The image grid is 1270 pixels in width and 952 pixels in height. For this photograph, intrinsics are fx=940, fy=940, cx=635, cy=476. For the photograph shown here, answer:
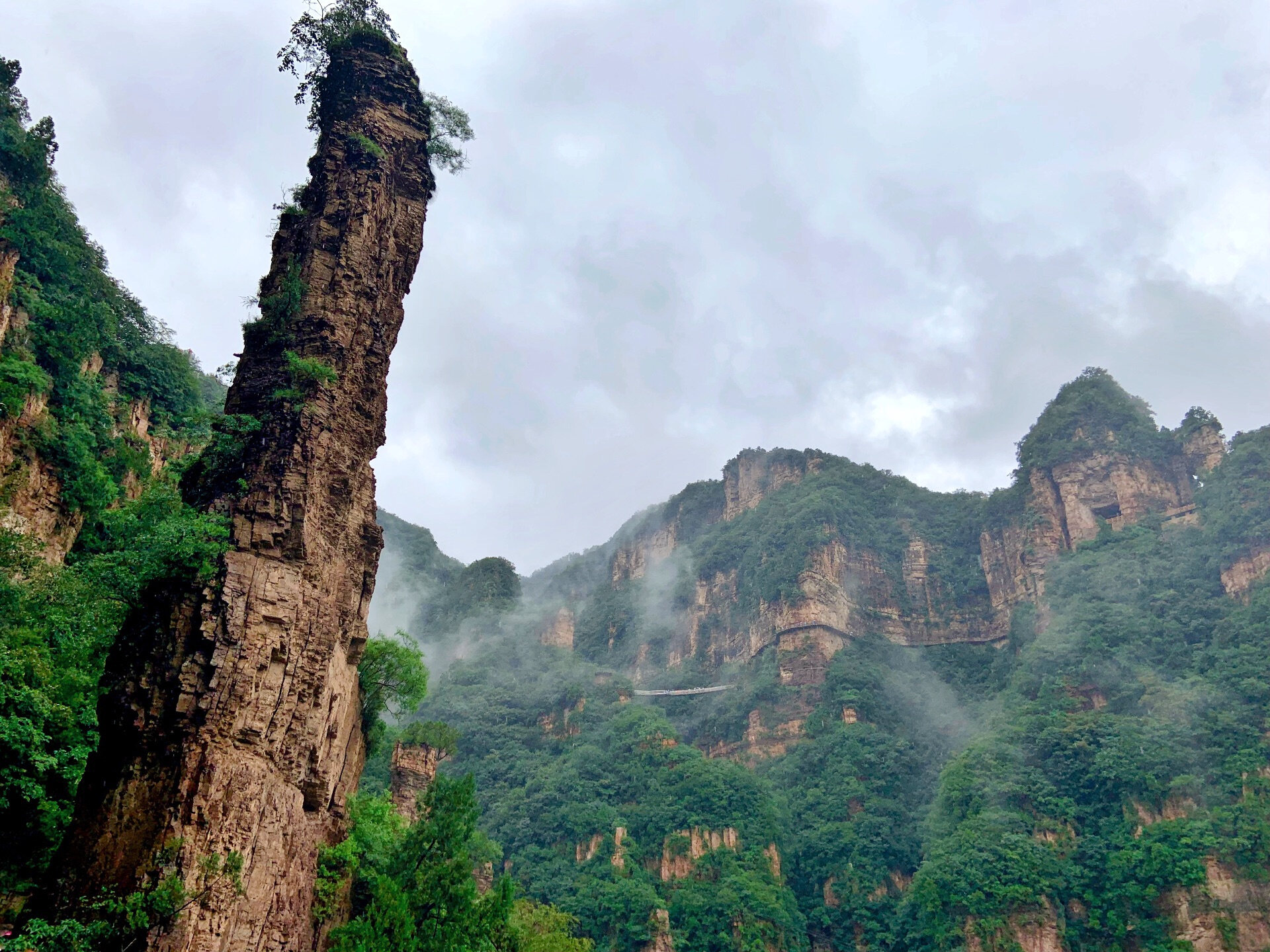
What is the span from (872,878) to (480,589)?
176ft

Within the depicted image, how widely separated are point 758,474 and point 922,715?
1499 inches

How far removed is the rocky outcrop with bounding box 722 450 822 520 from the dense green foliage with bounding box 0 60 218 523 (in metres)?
73.9

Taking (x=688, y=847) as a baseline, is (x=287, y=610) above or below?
above

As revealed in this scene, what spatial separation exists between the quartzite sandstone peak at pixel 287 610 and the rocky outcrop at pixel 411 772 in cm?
1531

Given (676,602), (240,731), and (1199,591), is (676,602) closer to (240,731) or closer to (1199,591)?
(1199,591)

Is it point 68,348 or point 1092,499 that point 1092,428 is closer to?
point 1092,499

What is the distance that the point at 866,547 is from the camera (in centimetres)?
9050

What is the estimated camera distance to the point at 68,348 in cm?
2794

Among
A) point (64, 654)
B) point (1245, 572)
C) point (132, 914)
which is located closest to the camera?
point (132, 914)

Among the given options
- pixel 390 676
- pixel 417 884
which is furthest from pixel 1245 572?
pixel 417 884

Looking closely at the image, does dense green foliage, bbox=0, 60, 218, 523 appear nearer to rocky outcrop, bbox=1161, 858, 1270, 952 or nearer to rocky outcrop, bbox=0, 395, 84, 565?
rocky outcrop, bbox=0, 395, 84, 565

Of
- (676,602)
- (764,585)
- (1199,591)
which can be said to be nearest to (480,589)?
(676,602)

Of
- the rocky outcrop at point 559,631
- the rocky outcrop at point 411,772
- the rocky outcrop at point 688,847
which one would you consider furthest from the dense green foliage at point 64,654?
the rocky outcrop at point 559,631

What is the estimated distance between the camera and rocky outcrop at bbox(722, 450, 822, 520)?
100812 millimetres
